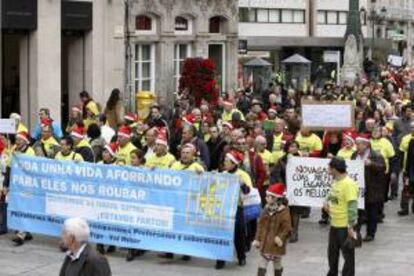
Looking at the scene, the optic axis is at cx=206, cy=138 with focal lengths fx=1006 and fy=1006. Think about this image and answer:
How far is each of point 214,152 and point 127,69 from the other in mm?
14674

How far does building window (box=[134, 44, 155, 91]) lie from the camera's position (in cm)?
3381

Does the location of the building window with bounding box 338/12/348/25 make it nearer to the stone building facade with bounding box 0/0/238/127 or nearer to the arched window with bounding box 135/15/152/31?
the stone building facade with bounding box 0/0/238/127

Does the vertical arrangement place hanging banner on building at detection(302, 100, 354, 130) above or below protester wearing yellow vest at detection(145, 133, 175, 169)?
above

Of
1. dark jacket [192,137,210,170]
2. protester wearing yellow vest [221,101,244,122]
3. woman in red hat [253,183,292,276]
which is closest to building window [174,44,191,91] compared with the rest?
protester wearing yellow vest [221,101,244,122]

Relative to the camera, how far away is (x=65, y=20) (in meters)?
28.5

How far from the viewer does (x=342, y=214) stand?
1252cm

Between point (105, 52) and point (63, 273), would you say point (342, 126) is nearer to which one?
point (63, 273)

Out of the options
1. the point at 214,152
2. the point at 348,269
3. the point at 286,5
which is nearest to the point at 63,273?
the point at 348,269

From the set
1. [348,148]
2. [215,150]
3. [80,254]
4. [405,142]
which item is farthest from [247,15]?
[80,254]

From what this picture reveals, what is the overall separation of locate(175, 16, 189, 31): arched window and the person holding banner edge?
23.4 m

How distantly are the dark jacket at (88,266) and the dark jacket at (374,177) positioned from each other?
806 centimetres

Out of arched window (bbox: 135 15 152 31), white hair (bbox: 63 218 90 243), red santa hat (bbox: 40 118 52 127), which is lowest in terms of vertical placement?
white hair (bbox: 63 218 90 243)

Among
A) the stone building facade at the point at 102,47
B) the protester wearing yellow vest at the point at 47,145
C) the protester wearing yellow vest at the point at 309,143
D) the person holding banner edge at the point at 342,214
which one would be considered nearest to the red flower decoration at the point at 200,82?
the stone building facade at the point at 102,47

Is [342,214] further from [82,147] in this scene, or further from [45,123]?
[45,123]
